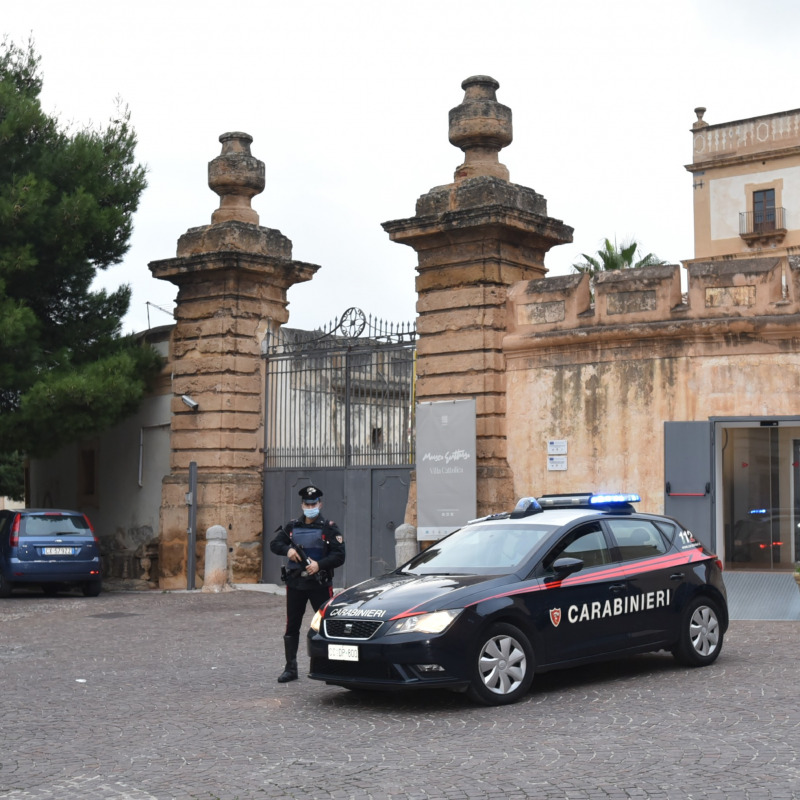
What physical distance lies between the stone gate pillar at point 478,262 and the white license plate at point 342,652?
24.7 feet

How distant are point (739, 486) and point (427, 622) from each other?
316 inches

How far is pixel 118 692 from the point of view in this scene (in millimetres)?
9719

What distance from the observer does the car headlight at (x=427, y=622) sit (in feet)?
27.9

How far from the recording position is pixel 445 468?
640 inches

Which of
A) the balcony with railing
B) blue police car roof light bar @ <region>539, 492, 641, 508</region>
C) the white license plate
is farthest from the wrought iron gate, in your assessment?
the balcony with railing

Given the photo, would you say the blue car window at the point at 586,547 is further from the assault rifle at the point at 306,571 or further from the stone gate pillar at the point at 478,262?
the stone gate pillar at the point at 478,262

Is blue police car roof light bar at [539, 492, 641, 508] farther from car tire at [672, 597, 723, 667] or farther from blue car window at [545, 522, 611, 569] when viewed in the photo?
car tire at [672, 597, 723, 667]

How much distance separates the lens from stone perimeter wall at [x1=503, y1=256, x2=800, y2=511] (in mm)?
14648

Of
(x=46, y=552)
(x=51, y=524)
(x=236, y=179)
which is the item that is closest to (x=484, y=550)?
(x=46, y=552)

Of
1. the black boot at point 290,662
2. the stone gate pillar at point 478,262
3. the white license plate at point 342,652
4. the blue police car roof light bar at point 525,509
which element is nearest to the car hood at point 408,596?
the white license plate at point 342,652

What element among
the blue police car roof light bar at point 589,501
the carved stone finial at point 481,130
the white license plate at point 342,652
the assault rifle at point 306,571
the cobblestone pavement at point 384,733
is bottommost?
the cobblestone pavement at point 384,733

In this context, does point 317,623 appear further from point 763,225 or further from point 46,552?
point 763,225

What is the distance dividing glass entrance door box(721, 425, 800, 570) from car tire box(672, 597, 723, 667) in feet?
16.4

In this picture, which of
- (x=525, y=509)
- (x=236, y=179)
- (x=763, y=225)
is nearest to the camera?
(x=525, y=509)
